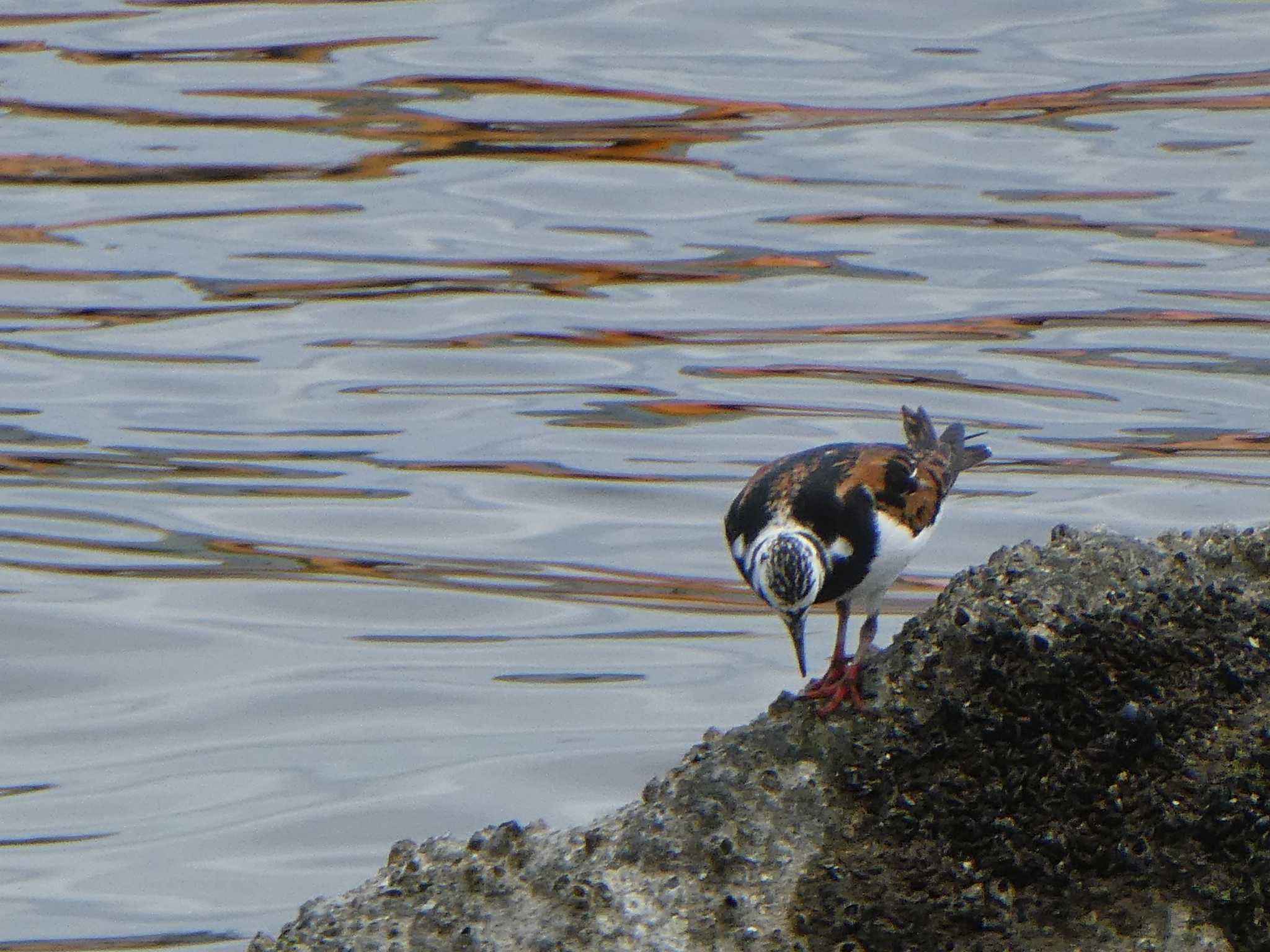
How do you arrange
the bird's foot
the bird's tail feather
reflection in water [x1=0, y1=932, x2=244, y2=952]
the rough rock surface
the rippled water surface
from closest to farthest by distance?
the rough rock surface
the bird's foot
the bird's tail feather
reflection in water [x1=0, y1=932, x2=244, y2=952]
the rippled water surface

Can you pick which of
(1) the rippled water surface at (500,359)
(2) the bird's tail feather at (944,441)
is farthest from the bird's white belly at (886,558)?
(1) the rippled water surface at (500,359)

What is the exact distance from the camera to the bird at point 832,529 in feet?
18.9

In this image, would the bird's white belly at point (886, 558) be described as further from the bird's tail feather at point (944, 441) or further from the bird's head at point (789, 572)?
the bird's tail feather at point (944, 441)

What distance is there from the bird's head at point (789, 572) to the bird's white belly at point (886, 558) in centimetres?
20

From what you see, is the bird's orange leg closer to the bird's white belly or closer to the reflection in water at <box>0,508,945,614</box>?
the bird's white belly

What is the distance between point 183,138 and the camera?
1866 cm

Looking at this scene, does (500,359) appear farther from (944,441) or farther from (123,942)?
(123,942)

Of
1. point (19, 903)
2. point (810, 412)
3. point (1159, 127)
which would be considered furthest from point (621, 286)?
point (19, 903)

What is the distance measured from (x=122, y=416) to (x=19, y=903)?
238 inches

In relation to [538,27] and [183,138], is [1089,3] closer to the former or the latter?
[538,27]

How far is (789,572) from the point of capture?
18.7 ft

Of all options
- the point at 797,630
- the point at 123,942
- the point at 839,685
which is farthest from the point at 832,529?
the point at 123,942

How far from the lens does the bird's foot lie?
15.7 ft

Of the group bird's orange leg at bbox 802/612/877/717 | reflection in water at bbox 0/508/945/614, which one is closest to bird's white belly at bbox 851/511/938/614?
bird's orange leg at bbox 802/612/877/717
